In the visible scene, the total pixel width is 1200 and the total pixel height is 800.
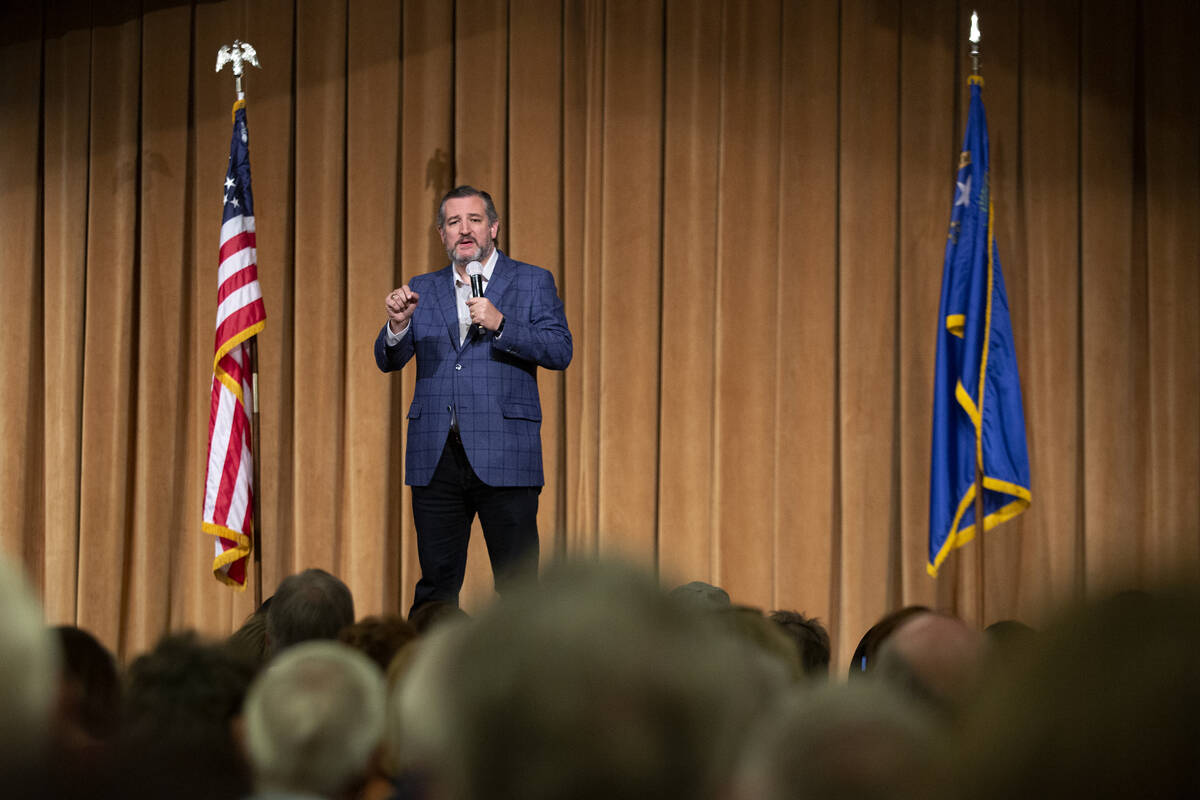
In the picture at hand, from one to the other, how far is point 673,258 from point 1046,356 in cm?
179

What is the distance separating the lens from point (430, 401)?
12.2ft

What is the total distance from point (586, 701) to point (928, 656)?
0.91 metres

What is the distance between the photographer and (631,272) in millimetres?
5512

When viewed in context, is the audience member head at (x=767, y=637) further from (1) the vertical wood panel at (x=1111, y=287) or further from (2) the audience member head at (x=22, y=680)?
(1) the vertical wood panel at (x=1111, y=287)

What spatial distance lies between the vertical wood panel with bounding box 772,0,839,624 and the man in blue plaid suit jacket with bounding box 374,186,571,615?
196 cm

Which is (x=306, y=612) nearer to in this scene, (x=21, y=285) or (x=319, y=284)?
(x=319, y=284)

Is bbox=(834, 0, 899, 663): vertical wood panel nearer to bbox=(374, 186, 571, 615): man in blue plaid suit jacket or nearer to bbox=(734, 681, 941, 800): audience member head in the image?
bbox=(374, 186, 571, 615): man in blue plaid suit jacket

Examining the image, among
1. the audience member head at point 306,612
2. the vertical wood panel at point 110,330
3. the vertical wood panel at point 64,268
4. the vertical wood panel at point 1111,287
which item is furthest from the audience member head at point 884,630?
the vertical wood panel at point 64,268

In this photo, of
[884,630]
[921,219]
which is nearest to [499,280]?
[884,630]

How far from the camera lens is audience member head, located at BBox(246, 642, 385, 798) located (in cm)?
90

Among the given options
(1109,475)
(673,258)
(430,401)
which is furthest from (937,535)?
(430,401)

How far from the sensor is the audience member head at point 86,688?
1085mm

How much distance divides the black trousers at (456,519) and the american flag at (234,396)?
1.05 metres

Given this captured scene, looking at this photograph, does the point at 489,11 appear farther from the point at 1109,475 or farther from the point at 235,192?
the point at 1109,475
